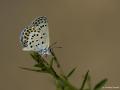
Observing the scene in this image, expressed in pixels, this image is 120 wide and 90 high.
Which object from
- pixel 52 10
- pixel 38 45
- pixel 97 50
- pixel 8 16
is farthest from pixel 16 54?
pixel 38 45

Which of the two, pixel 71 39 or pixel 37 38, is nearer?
pixel 37 38

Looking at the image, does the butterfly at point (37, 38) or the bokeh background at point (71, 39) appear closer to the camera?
the butterfly at point (37, 38)

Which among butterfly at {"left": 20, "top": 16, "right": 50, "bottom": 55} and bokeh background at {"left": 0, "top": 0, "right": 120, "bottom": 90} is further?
bokeh background at {"left": 0, "top": 0, "right": 120, "bottom": 90}

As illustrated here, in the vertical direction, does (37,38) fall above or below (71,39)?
above

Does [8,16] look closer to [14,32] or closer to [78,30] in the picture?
[14,32]
